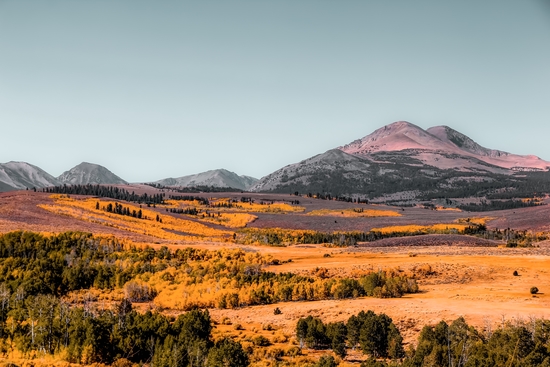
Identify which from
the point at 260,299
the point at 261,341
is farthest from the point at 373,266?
the point at 261,341

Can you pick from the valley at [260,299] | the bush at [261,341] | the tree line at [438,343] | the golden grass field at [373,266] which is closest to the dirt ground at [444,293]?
the golden grass field at [373,266]

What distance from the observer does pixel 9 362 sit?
3375cm

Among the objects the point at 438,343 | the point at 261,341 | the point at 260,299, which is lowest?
the point at 260,299

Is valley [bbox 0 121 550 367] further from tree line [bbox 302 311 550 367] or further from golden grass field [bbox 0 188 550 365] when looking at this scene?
golden grass field [bbox 0 188 550 365]

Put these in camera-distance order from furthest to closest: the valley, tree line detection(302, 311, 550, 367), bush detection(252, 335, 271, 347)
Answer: bush detection(252, 335, 271, 347) → the valley → tree line detection(302, 311, 550, 367)

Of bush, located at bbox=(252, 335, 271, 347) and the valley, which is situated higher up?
the valley

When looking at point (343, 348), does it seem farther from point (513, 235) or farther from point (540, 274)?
point (513, 235)

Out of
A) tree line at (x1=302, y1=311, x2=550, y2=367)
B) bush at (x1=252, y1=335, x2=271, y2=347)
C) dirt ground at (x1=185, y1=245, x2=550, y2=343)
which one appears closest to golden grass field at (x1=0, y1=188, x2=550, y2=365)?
dirt ground at (x1=185, y1=245, x2=550, y2=343)

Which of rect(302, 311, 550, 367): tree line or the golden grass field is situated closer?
rect(302, 311, 550, 367): tree line

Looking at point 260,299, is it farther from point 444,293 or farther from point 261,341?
point 444,293

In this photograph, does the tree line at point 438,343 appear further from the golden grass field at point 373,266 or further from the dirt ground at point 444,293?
the dirt ground at point 444,293

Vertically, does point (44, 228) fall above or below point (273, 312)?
above

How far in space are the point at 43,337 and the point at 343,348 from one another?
2408 centimetres

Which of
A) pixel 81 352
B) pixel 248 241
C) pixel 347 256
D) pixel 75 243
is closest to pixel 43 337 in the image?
pixel 81 352
